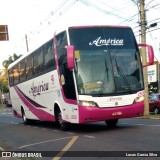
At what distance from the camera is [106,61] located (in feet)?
49.0

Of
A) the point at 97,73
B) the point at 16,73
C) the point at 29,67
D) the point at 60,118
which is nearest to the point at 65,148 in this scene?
the point at 97,73

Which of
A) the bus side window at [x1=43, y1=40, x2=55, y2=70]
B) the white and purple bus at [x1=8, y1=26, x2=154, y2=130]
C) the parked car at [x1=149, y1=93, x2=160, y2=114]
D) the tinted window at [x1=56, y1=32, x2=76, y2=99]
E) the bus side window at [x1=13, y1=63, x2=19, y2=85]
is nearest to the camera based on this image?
the white and purple bus at [x1=8, y1=26, x2=154, y2=130]

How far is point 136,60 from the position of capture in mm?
15438

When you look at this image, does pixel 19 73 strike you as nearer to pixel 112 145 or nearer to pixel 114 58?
pixel 114 58

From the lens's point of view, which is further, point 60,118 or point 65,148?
point 60,118

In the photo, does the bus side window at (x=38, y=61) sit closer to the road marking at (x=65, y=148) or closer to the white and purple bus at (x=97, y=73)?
the white and purple bus at (x=97, y=73)

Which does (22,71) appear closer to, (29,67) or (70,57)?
(29,67)

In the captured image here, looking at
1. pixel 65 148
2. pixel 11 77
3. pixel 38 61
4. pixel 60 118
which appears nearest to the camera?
pixel 65 148

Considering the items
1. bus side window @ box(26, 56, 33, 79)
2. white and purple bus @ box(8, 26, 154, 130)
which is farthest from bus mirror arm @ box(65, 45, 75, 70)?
bus side window @ box(26, 56, 33, 79)

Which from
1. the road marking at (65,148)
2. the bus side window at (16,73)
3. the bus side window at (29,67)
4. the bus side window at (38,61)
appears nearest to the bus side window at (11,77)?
the bus side window at (16,73)

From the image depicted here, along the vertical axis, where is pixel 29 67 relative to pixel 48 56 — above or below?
below

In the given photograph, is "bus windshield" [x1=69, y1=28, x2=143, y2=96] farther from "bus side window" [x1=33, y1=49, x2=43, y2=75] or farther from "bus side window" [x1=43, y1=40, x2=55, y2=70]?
"bus side window" [x1=33, y1=49, x2=43, y2=75]

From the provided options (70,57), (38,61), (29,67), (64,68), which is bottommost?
(64,68)

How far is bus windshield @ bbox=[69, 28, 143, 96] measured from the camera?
14.7 meters
